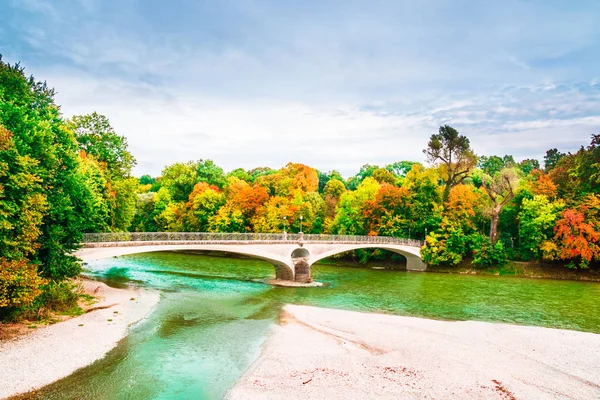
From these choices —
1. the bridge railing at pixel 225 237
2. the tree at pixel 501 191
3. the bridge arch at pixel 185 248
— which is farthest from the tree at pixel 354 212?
the bridge arch at pixel 185 248

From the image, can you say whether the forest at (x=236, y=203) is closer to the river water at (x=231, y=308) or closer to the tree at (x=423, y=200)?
the tree at (x=423, y=200)

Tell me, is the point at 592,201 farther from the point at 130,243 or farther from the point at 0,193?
the point at 0,193

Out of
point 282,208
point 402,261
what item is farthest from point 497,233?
point 282,208

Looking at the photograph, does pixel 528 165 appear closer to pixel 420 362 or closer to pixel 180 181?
pixel 180 181

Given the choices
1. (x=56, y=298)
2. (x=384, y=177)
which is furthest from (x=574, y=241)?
(x=56, y=298)

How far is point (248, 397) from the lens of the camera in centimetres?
1441

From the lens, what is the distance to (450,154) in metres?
63.9

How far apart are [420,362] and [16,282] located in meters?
17.1

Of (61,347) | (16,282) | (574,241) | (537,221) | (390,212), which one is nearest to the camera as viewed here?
(16,282)

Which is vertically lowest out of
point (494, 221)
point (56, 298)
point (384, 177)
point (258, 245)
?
point (56, 298)

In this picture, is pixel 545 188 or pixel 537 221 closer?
pixel 537 221

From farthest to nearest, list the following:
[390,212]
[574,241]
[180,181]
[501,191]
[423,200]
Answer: [180,181], [390,212], [423,200], [501,191], [574,241]

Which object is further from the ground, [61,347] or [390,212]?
[390,212]

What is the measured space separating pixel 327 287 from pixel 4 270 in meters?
29.5
